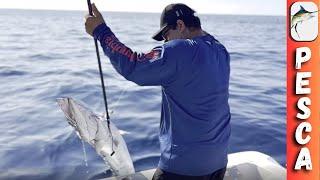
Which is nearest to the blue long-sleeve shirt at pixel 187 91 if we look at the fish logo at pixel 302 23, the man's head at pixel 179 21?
the man's head at pixel 179 21

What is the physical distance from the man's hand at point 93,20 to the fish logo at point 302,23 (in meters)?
2.27

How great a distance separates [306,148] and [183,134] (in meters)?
1.91

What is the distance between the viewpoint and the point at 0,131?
318 inches

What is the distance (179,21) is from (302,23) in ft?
6.88

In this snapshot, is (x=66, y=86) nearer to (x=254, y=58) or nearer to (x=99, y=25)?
(x=99, y=25)

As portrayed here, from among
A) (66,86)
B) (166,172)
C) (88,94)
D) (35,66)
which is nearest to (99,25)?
(166,172)

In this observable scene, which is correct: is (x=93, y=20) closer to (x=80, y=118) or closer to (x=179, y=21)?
(x=179, y=21)

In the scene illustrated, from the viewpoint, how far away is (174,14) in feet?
11.0

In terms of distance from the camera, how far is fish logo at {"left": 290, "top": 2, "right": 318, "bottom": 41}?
4.65 metres

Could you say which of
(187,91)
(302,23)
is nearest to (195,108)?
(187,91)

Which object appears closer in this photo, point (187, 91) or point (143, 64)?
point (143, 64)

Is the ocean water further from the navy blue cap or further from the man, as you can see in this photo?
the navy blue cap

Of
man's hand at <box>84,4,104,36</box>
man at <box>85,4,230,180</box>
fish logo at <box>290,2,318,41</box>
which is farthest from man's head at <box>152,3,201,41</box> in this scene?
fish logo at <box>290,2,318,41</box>

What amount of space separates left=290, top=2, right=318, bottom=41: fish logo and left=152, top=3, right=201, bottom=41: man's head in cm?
171
